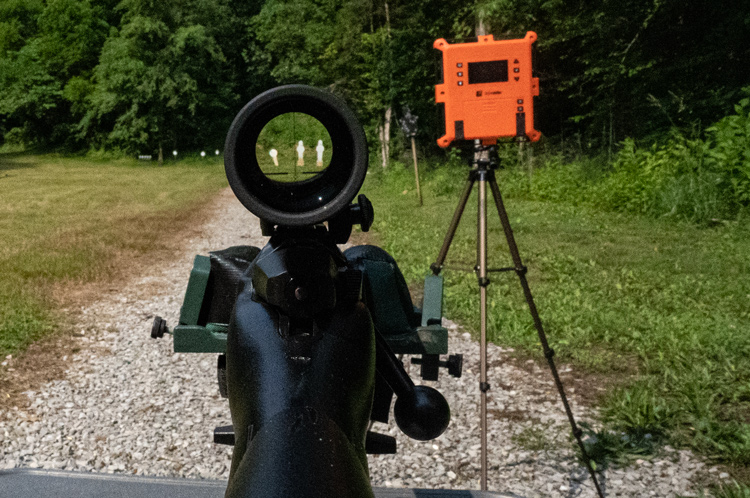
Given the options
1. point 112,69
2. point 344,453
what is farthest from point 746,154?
point 112,69

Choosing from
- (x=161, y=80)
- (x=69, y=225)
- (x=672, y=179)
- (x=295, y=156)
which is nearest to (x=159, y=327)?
(x=295, y=156)

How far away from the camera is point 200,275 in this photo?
1355 mm

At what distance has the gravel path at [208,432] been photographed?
10.6 ft

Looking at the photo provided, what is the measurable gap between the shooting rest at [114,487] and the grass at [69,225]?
126 cm

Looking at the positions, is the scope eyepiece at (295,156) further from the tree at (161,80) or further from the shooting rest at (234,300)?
the tree at (161,80)

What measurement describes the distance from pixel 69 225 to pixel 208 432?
10.5 meters

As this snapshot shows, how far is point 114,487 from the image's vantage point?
2.08 meters

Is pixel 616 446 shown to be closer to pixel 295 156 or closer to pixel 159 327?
pixel 159 327

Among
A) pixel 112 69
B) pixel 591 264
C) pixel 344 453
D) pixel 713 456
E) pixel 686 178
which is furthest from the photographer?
pixel 112 69

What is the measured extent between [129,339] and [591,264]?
504 centimetres

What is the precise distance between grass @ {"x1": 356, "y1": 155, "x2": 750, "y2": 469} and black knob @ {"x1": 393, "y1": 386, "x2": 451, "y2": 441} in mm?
2812

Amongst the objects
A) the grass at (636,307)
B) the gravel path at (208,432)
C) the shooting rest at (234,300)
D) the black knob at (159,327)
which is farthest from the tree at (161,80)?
the shooting rest at (234,300)

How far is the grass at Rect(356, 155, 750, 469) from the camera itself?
3.72 meters

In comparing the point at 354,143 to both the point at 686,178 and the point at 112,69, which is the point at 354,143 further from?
the point at 112,69
